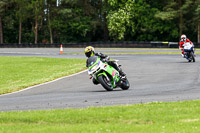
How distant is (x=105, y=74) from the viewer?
1322cm

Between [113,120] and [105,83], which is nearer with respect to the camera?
[113,120]

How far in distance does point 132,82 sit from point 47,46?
1505 inches

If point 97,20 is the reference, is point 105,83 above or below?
below

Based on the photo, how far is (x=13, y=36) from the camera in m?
70.9

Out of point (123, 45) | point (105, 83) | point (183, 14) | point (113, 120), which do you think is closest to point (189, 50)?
point (105, 83)

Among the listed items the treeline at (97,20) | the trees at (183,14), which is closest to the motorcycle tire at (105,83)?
the treeline at (97,20)

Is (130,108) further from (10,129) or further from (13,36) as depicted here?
(13,36)

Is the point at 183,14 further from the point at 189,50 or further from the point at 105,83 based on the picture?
the point at 105,83

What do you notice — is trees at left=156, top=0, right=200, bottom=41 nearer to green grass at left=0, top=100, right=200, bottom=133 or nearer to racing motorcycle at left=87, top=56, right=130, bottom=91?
racing motorcycle at left=87, top=56, right=130, bottom=91

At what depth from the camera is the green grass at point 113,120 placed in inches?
275

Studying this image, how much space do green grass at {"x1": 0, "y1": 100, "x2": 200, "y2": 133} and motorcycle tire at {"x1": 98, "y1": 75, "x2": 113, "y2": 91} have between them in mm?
3485

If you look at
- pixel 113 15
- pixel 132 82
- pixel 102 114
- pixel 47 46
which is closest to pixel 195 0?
pixel 113 15

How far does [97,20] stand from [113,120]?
57394 millimetres

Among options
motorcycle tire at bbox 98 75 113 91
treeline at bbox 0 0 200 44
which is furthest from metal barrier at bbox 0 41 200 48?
motorcycle tire at bbox 98 75 113 91
